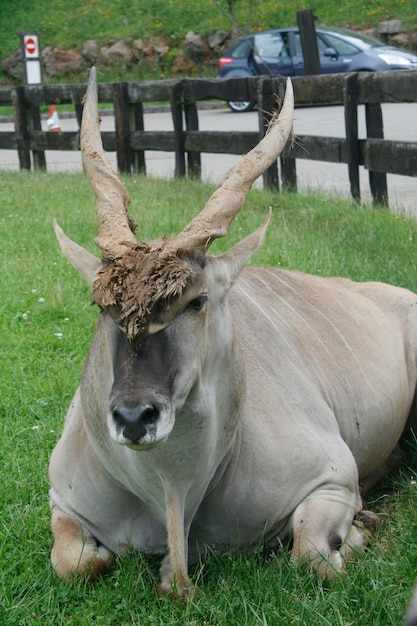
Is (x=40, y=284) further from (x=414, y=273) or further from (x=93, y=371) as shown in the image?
(x=93, y=371)

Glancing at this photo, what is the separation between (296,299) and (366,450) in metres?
0.71

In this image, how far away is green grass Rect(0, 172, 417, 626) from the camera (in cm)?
321

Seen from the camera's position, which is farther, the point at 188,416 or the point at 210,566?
the point at 210,566

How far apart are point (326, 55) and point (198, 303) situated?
61.5 ft

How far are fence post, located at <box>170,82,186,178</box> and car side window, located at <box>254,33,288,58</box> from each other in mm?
9830

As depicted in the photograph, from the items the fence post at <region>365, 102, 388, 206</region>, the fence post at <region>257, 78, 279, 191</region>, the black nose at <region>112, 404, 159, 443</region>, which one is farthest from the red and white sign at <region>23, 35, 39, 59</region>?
the black nose at <region>112, 404, 159, 443</region>

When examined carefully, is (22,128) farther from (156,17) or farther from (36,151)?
(156,17)

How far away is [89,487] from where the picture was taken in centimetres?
367

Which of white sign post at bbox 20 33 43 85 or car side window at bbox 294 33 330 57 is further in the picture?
car side window at bbox 294 33 330 57

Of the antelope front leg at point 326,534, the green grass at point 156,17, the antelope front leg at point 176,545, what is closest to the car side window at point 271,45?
the green grass at point 156,17

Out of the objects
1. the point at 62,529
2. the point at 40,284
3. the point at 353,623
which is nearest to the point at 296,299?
the point at 62,529

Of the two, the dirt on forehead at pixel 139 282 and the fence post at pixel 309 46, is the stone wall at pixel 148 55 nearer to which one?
the fence post at pixel 309 46

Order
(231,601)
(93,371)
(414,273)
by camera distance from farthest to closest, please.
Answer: (414,273)
(93,371)
(231,601)

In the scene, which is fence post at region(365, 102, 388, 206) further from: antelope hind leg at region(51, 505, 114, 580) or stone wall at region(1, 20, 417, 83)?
stone wall at region(1, 20, 417, 83)
